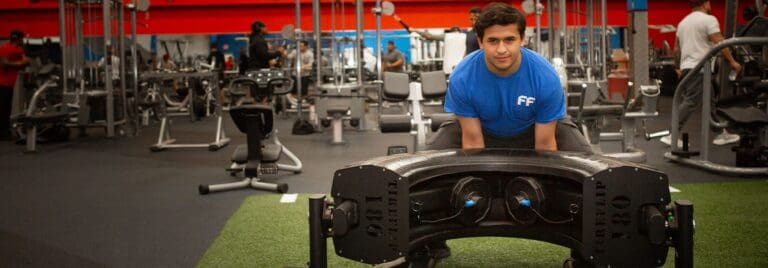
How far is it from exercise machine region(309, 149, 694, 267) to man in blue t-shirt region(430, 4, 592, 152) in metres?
0.48

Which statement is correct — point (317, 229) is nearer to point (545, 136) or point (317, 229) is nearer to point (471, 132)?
point (471, 132)

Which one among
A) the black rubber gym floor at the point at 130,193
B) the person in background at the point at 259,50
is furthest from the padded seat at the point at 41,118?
the person in background at the point at 259,50

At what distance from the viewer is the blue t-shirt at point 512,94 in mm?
2799

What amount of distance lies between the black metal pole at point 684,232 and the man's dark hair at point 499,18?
0.88 m

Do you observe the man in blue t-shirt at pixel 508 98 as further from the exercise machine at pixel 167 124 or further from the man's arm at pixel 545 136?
the exercise machine at pixel 167 124

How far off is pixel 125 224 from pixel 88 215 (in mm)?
451

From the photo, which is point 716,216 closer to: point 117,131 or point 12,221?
point 12,221

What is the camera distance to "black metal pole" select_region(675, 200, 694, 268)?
2.02 meters

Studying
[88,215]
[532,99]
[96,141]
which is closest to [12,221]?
[88,215]

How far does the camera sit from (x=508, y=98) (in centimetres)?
282

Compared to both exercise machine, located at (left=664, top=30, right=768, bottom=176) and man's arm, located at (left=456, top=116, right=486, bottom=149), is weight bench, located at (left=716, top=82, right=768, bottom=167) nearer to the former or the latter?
exercise machine, located at (left=664, top=30, right=768, bottom=176)

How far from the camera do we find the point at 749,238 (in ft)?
11.4

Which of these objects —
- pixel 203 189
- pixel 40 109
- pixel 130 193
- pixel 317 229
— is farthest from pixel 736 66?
pixel 40 109

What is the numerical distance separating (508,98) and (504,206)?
1.92 feet
